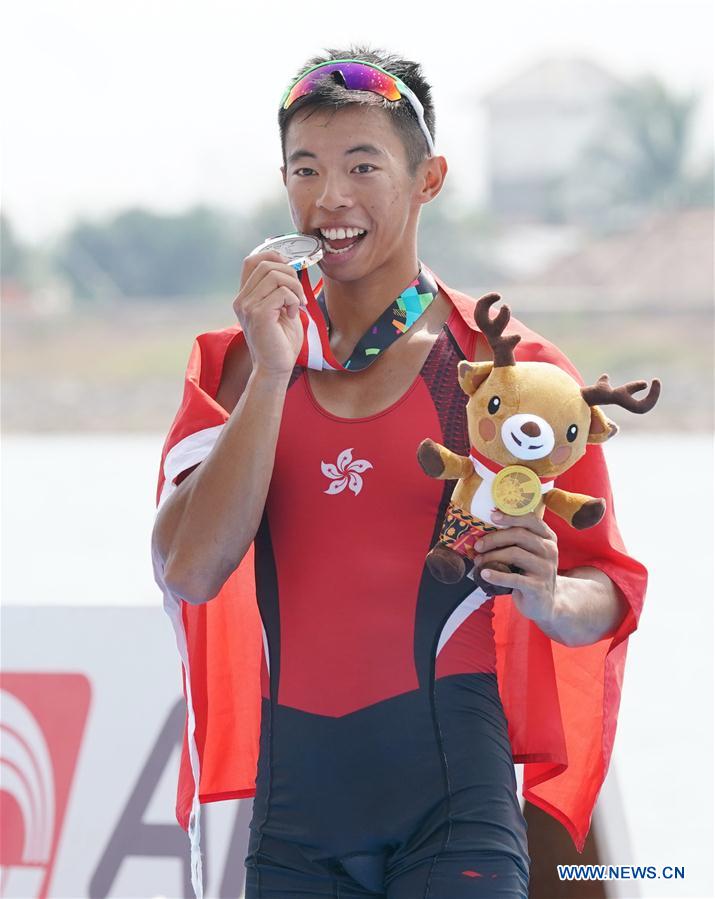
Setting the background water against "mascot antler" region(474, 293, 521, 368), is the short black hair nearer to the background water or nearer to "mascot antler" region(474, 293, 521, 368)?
"mascot antler" region(474, 293, 521, 368)

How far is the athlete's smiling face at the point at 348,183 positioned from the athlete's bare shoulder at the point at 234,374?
0.18m

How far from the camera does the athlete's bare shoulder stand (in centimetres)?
183

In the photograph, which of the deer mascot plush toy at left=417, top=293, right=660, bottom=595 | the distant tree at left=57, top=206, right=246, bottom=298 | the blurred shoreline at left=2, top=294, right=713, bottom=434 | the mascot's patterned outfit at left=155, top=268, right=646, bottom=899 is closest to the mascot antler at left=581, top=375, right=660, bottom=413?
the deer mascot plush toy at left=417, top=293, right=660, bottom=595

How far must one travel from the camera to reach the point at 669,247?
24.7m

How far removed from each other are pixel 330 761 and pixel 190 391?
550mm

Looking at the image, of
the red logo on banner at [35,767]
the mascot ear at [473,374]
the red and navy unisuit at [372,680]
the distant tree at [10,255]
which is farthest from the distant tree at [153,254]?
the mascot ear at [473,374]

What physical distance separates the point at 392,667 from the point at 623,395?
489mm

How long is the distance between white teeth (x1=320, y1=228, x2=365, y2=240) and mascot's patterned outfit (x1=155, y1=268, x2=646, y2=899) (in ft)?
0.66

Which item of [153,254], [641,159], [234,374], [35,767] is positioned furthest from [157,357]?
[234,374]

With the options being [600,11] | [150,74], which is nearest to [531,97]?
[600,11]

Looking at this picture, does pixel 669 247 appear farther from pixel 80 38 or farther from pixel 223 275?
pixel 80 38

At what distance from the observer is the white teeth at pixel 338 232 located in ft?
5.66

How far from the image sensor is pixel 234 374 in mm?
1838

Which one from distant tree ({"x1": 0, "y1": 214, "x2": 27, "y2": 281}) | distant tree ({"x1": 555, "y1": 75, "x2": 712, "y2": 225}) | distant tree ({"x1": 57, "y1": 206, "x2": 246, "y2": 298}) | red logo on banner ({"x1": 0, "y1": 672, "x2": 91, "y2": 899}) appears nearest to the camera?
red logo on banner ({"x1": 0, "y1": 672, "x2": 91, "y2": 899})
